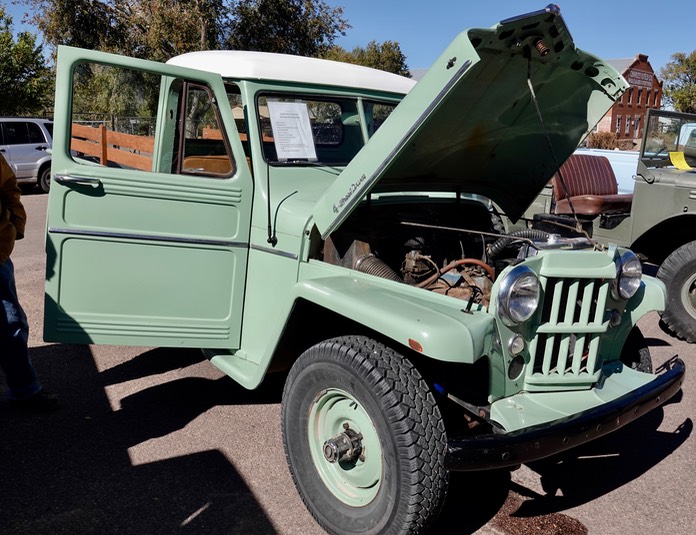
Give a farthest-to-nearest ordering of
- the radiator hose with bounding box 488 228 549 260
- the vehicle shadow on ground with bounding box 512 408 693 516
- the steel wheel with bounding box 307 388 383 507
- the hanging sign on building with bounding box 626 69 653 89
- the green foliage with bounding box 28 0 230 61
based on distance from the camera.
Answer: the hanging sign on building with bounding box 626 69 653 89, the green foliage with bounding box 28 0 230 61, the radiator hose with bounding box 488 228 549 260, the vehicle shadow on ground with bounding box 512 408 693 516, the steel wheel with bounding box 307 388 383 507

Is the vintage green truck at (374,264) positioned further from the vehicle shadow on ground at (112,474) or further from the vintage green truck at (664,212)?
the vintage green truck at (664,212)

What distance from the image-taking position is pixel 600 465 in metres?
3.42

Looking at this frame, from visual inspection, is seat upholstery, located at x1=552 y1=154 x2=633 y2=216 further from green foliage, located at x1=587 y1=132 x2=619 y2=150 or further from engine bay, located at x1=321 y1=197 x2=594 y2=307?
green foliage, located at x1=587 y1=132 x2=619 y2=150

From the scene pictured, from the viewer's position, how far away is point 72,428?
3561 millimetres

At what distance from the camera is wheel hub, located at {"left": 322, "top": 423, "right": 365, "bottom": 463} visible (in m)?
2.64

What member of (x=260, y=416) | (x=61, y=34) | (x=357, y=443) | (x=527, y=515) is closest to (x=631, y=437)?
(x=527, y=515)

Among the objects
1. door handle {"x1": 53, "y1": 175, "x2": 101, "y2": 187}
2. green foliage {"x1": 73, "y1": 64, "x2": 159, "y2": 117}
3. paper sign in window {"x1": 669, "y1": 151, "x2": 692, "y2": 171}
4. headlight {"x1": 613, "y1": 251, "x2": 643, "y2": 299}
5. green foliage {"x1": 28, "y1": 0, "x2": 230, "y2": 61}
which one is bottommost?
headlight {"x1": 613, "y1": 251, "x2": 643, "y2": 299}

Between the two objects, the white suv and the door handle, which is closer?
the door handle

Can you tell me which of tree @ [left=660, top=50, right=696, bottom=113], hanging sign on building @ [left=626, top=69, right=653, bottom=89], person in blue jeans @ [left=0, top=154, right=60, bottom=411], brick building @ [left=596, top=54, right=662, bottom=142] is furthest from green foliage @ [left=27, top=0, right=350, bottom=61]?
brick building @ [left=596, top=54, right=662, bottom=142]

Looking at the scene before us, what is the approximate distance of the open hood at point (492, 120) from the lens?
254 centimetres

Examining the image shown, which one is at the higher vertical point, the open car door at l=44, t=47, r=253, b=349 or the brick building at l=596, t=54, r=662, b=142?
the brick building at l=596, t=54, r=662, b=142

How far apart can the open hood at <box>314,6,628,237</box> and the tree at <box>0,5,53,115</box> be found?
18.4m

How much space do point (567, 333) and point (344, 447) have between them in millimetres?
1073

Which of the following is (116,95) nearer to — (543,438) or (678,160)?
(678,160)
